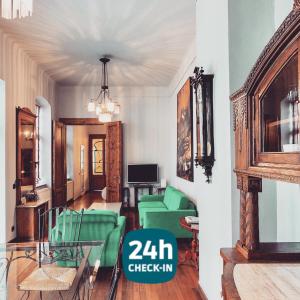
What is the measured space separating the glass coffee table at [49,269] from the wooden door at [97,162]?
11452mm

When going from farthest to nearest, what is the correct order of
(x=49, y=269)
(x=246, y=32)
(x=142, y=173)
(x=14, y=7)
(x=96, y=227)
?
(x=142, y=173), (x=96, y=227), (x=49, y=269), (x=246, y=32), (x=14, y=7)

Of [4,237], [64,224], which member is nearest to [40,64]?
[4,237]

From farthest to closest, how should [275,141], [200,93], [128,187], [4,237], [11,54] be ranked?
[128,187]
[11,54]
[4,237]
[200,93]
[275,141]

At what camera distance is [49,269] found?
311 centimetres

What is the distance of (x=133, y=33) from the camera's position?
5512 mm

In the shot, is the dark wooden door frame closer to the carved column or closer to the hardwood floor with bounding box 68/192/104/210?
the hardwood floor with bounding box 68/192/104/210

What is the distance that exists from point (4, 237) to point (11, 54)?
315 cm

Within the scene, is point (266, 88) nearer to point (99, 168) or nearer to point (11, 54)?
point (11, 54)

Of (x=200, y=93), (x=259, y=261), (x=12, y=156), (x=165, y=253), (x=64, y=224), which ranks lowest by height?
(x=165, y=253)

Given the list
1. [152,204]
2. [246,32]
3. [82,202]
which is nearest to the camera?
[246,32]

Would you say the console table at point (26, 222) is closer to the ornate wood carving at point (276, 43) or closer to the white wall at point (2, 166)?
the white wall at point (2, 166)

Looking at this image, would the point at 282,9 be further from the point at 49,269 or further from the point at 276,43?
the point at 49,269

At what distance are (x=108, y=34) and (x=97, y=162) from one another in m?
10.0

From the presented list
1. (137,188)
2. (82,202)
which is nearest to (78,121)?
(137,188)
